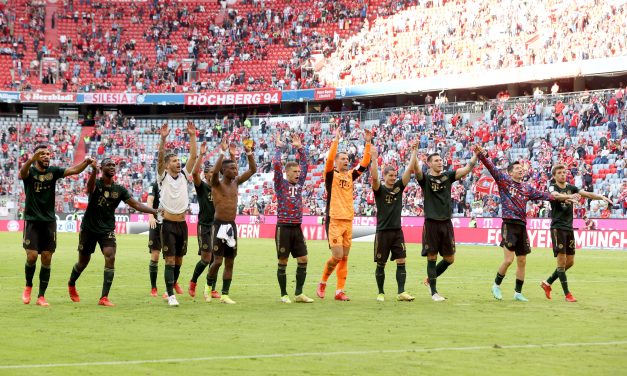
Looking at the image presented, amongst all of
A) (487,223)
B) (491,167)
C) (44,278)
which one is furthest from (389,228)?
(487,223)

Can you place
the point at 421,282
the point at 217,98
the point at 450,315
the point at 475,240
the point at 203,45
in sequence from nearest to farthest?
1. the point at 450,315
2. the point at 421,282
3. the point at 475,240
4. the point at 217,98
5. the point at 203,45

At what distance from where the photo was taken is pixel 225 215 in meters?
17.2

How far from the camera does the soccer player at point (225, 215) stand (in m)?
17.1

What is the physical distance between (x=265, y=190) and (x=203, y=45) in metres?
20.5

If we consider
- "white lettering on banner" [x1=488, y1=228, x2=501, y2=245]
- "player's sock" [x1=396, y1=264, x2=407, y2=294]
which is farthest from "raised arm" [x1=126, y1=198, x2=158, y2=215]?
"white lettering on banner" [x1=488, y1=228, x2=501, y2=245]

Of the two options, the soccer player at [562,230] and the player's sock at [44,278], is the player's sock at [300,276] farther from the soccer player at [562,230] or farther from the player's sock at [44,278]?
the soccer player at [562,230]

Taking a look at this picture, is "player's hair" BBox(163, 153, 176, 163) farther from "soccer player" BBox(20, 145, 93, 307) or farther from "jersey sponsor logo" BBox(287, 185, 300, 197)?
"jersey sponsor logo" BBox(287, 185, 300, 197)

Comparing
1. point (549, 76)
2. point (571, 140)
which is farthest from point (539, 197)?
point (549, 76)

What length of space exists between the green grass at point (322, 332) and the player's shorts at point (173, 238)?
93cm

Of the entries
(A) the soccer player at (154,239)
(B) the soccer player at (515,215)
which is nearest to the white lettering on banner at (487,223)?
(B) the soccer player at (515,215)

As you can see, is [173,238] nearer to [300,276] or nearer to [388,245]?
[300,276]

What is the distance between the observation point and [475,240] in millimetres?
44156

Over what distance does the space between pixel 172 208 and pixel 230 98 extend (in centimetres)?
5320

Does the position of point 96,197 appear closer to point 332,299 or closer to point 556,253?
point 332,299
